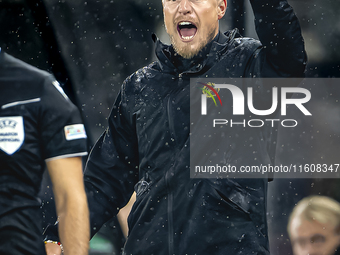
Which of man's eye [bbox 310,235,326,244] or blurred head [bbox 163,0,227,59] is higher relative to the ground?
blurred head [bbox 163,0,227,59]

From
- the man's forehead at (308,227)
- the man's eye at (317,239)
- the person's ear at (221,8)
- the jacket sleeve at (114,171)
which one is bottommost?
the man's eye at (317,239)

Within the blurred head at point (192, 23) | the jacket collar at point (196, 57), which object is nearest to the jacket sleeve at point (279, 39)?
the jacket collar at point (196, 57)

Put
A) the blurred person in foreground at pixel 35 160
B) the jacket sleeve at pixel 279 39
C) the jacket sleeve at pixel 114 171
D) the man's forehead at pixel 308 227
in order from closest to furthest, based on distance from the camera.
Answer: the jacket sleeve at pixel 279 39
the blurred person in foreground at pixel 35 160
the jacket sleeve at pixel 114 171
the man's forehead at pixel 308 227

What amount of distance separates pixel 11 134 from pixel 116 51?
0.88m

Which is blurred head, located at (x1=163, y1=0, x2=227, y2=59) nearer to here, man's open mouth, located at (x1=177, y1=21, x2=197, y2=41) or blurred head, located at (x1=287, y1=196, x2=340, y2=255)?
man's open mouth, located at (x1=177, y1=21, x2=197, y2=41)

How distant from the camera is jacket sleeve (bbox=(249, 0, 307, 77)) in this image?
215 centimetres

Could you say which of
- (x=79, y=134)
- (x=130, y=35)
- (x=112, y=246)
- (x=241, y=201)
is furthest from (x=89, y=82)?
(x=241, y=201)

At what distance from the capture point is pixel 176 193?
2.49 m

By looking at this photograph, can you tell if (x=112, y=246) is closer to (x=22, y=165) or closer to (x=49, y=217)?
(x=49, y=217)

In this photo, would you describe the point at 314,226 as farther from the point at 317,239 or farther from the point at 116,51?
the point at 116,51

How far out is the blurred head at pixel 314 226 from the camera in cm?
278

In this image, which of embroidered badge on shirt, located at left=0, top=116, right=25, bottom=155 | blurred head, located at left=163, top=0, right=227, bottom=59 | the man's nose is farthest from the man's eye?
embroidered badge on shirt, located at left=0, top=116, right=25, bottom=155

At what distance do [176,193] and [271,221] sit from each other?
0.67 meters

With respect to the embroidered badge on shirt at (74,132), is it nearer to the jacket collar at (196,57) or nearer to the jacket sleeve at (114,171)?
the jacket sleeve at (114,171)
